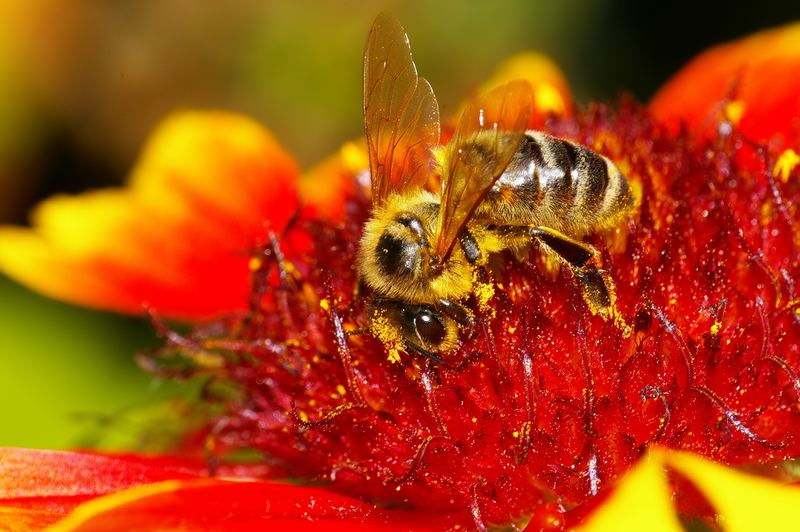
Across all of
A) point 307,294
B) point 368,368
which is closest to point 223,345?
point 307,294

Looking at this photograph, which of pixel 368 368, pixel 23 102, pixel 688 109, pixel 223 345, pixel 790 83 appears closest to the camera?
pixel 368 368

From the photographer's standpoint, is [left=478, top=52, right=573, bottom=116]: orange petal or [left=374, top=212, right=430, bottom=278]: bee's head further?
[left=478, top=52, right=573, bottom=116]: orange petal

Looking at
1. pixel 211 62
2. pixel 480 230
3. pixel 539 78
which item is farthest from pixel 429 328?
pixel 211 62

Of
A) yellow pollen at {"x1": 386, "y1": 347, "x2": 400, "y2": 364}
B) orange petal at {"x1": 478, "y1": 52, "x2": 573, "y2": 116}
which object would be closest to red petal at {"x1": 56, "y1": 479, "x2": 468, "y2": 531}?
yellow pollen at {"x1": 386, "y1": 347, "x2": 400, "y2": 364}

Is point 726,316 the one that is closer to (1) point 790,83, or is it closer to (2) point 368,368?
(2) point 368,368

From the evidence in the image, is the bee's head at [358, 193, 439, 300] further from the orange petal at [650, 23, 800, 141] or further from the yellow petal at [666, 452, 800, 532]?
the orange petal at [650, 23, 800, 141]

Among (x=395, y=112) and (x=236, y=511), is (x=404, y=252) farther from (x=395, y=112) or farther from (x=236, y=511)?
(x=236, y=511)

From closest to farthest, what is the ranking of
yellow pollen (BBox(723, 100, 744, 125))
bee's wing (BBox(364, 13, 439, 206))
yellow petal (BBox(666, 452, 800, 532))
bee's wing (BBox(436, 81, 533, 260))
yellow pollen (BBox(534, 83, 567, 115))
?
1. yellow petal (BBox(666, 452, 800, 532))
2. bee's wing (BBox(436, 81, 533, 260))
3. bee's wing (BBox(364, 13, 439, 206))
4. yellow pollen (BBox(723, 100, 744, 125))
5. yellow pollen (BBox(534, 83, 567, 115))
